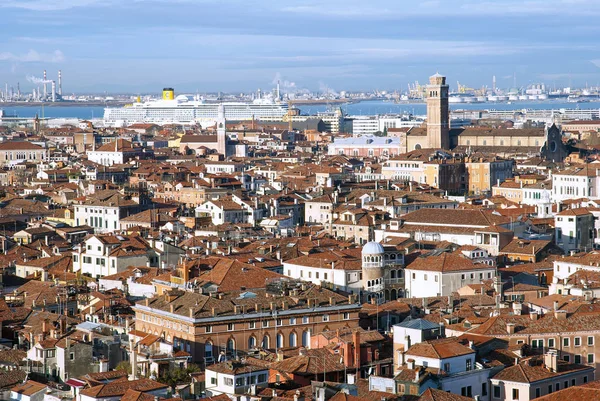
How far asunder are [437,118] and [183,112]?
333 feet

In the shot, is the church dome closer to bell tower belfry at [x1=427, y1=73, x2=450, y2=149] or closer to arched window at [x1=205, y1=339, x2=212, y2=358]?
arched window at [x1=205, y1=339, x2=212, y2=358]

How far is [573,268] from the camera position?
35.1 metres

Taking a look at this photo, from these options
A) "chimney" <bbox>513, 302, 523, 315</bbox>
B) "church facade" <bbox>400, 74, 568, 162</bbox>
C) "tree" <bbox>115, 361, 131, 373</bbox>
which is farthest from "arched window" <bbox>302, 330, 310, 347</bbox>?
"church facade" <bbox>400, 74, 568, 162</bbox>

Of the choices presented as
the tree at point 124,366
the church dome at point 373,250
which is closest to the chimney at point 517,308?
the church dome at point 373,250

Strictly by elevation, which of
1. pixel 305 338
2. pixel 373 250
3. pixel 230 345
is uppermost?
pixel 373 250

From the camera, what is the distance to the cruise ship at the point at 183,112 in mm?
187500

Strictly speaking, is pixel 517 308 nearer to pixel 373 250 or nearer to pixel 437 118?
pixel 373 250

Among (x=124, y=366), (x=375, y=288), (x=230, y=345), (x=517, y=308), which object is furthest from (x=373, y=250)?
(x=124, y=366)

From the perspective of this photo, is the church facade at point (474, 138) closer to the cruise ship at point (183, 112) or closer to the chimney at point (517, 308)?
the chimney at point (517, 308)

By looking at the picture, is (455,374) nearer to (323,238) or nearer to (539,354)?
(539,354)

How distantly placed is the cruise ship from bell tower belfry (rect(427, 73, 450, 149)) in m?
93.8

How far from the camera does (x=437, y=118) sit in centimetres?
9044

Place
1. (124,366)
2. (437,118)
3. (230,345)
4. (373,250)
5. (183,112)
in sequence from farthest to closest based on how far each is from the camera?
1. (183,112)
2. (437,118)
3. (373,250)
4. (230,345)
5. (124,366)

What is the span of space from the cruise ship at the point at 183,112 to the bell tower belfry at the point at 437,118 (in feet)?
308
